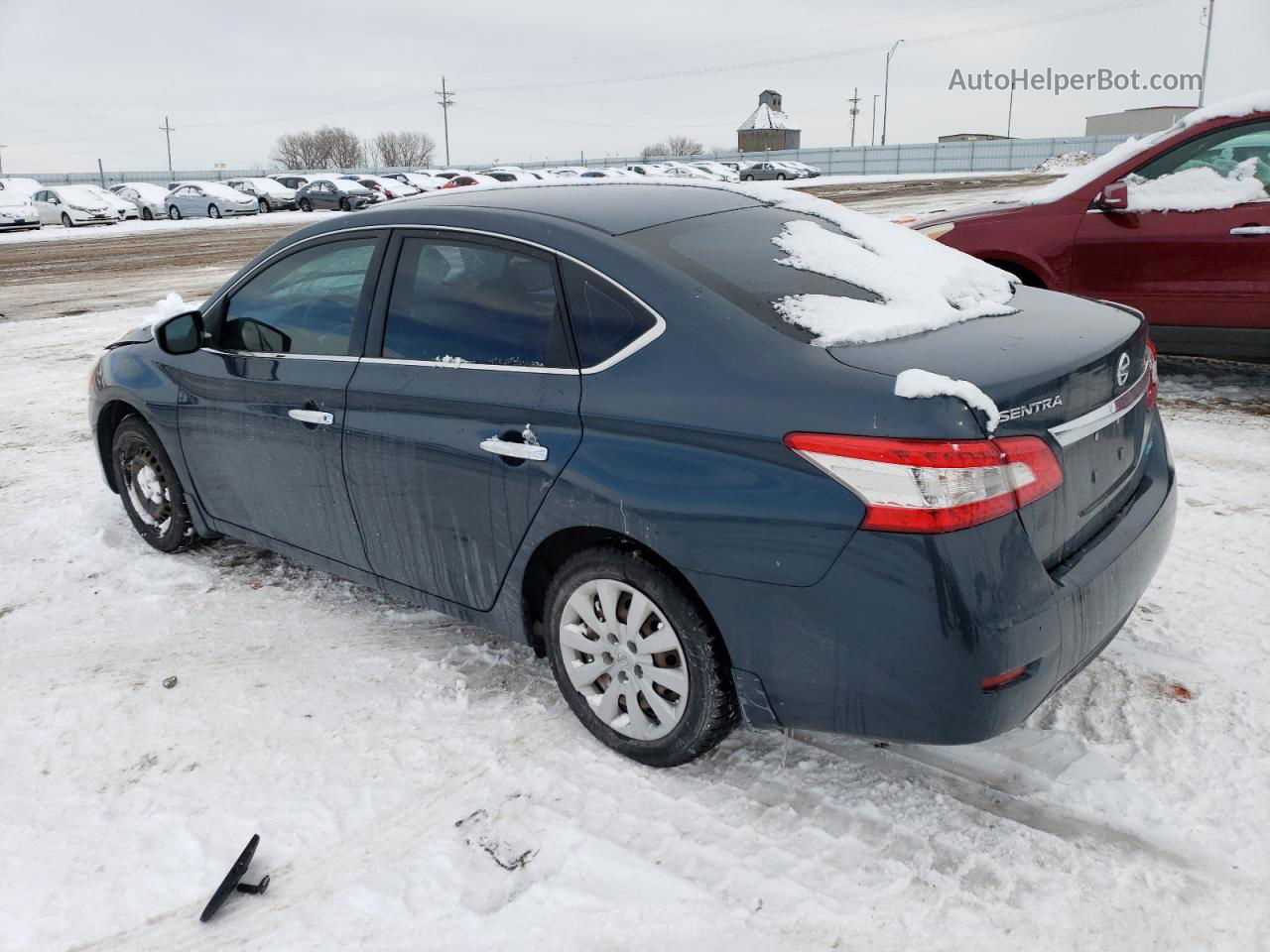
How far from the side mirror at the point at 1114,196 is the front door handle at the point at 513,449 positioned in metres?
4.99

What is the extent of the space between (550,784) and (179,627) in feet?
6.40

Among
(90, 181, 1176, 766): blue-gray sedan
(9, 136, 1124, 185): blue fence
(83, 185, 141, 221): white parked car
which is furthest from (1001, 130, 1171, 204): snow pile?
(9, 136, 1124, 185): blue fence

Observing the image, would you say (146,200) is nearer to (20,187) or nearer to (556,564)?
(20,187)

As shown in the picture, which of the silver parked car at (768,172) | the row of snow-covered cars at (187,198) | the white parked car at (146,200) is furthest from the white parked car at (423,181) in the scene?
the silver parked car at (768,172)

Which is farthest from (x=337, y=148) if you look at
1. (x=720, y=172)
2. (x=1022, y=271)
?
(x=1022, y=271)

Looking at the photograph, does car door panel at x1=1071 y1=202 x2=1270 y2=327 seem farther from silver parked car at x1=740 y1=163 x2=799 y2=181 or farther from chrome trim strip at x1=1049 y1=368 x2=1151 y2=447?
silver parked car at x1=740 y1=163 x2=799 y2=181

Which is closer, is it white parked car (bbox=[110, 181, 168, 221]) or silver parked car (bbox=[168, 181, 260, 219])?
silver parked car (bbox=[168, 181, 260, 219])

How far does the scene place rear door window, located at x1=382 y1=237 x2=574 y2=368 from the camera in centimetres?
293

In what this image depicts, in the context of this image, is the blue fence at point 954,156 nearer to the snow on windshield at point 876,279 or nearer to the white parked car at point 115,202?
the white parked car at point 115,202

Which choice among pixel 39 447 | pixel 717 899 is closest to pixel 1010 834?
pixel 717 899

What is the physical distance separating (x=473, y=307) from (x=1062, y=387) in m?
1.78

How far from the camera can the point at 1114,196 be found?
6.14 meters

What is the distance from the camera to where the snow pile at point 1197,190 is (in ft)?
19.4

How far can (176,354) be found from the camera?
408cm
